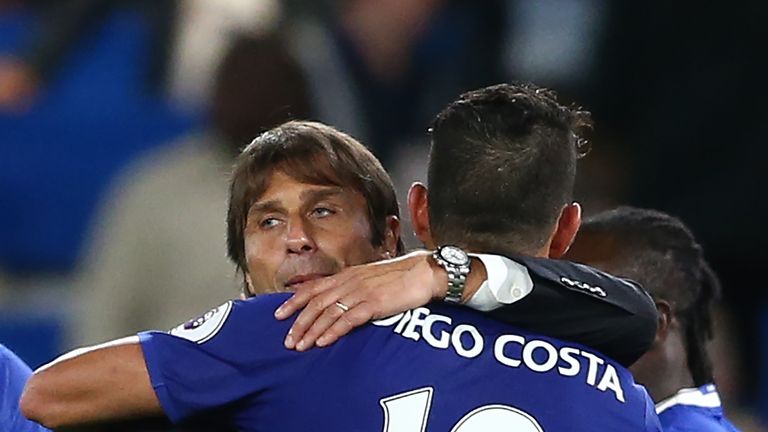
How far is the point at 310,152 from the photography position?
10.5 ft

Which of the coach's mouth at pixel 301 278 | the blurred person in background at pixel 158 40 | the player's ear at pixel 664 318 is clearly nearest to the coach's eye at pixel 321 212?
the coach's mouth at pixel 301 278

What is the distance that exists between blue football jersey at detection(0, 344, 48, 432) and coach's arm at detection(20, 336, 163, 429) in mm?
363

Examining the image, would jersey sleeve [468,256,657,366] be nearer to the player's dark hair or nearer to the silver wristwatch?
the silver wristwatch

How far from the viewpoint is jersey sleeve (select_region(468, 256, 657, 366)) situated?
9.36 ft

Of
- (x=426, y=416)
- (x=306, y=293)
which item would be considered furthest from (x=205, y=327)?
(x=426, y=416)

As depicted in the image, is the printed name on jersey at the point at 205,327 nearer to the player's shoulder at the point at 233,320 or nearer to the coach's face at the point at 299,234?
the player's shoulder at the point at 233,320

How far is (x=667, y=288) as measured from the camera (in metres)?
3.44

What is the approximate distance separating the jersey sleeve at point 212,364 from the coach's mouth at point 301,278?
13.6 inches

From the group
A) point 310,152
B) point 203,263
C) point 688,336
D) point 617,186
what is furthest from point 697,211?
point 310,152

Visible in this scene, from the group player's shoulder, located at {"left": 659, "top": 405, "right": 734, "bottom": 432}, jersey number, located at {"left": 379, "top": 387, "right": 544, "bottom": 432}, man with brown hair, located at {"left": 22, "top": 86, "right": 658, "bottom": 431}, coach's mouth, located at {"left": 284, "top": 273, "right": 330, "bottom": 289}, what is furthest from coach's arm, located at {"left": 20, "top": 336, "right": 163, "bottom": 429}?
player's shoulder, located at {"left": 659, "top": 405, "right": 734, "bottom": 432}

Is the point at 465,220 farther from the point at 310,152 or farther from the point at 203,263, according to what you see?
the point at 203,263

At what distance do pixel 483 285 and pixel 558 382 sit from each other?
0.18m

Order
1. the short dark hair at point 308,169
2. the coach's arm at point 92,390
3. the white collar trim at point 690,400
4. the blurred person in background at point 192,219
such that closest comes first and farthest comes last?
1. the coach's arm at point 92,390
2. the short dark hair at point 308,169
3. the white collar trim at point 690,400
4. the blurred person in background at point 192,219

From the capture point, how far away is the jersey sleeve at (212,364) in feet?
8.93
